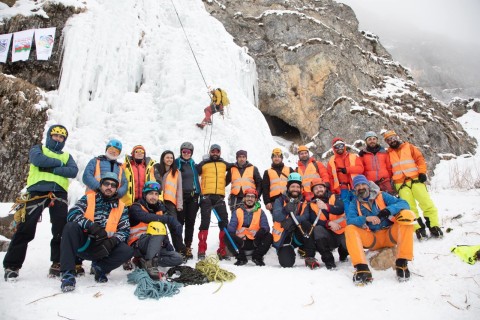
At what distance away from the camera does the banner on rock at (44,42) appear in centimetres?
938

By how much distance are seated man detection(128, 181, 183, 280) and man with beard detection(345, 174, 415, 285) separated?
2040 mm

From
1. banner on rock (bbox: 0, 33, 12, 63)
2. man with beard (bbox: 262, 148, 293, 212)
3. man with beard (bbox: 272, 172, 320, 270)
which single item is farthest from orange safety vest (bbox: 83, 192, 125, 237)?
banner on rock (bbox: 0, 33, 12, 63)

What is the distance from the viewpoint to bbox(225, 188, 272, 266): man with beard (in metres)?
4.52

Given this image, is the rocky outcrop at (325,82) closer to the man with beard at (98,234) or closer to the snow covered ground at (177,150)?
the snow covered ground at (177,150)

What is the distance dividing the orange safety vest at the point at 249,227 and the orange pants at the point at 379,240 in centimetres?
144

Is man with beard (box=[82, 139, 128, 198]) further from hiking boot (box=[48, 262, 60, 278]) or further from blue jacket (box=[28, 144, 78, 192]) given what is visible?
hiking boot (box=[48, 262, 60, 278])

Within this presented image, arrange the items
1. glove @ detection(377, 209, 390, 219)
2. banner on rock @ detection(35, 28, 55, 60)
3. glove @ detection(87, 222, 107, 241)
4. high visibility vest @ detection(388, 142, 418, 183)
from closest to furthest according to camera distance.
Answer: glove @ detection(87, 222, 107, 241), glove @ detection(377, 209, 390, 219), high visibility vest @ detection(388, 142, 418, 183), banner on rock @ detection(35, 28, 55, 60)

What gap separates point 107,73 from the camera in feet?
30.6

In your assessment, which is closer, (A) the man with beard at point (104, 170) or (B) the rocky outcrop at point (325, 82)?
(A) the man with beard at point (104, 170)

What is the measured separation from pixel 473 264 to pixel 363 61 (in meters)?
16.2

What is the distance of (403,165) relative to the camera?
4711mm

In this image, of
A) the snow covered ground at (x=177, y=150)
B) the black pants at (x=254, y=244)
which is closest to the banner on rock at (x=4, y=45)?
the snow covered ground at (x=177, y=150)

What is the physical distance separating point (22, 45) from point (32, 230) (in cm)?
817

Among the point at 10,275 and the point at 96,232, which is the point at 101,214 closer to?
the point at 96,232
